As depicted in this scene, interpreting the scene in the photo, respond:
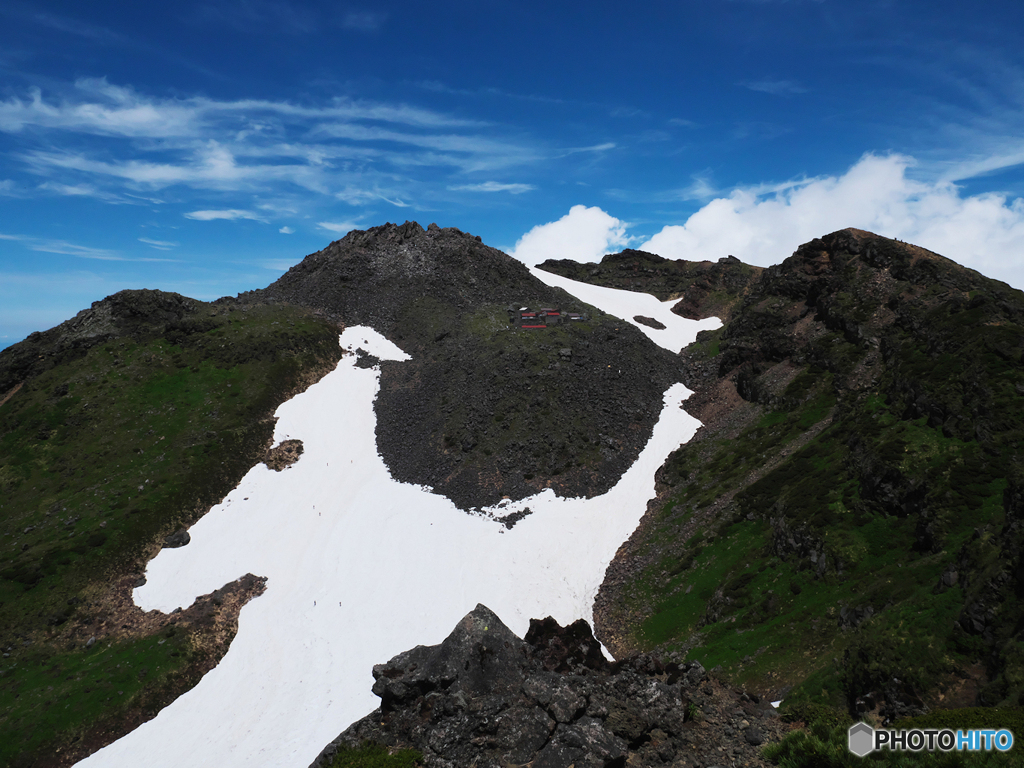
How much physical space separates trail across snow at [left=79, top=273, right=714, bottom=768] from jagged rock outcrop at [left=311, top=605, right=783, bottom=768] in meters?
15.0

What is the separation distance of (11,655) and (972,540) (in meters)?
56.7

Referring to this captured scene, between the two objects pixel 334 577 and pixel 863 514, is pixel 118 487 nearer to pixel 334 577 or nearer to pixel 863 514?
pixel 334 577

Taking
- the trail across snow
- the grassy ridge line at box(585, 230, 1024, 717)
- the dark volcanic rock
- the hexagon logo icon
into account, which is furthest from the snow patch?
the hexagon logo icon

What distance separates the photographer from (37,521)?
43.1m

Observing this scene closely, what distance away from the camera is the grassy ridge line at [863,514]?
19938 mm

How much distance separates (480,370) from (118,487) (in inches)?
1554

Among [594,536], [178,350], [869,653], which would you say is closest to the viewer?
[869,653]

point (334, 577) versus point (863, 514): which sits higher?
point (334, 577)

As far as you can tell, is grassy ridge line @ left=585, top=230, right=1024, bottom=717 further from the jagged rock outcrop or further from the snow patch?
the snow patch

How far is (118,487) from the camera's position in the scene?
152ft

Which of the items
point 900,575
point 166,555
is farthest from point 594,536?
point 166,555

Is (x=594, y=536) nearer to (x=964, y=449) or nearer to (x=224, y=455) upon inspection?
(x=964, y=449)

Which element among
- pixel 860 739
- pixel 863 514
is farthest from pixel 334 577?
pixel 863 514

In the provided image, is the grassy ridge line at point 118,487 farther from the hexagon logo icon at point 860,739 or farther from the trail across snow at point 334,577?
A: the hexagon logo icon at point 860,739
